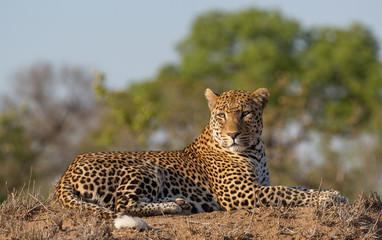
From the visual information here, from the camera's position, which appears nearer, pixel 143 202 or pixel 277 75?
pixel 143 202

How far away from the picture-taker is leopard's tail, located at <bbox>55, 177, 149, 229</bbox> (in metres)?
8.47

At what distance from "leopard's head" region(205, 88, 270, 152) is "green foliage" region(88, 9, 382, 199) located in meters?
26.3

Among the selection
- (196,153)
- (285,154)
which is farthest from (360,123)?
(196,153)

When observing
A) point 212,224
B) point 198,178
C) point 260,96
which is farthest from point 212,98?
point 212,224

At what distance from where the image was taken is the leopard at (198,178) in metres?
9.80

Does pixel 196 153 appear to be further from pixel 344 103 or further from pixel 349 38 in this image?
pixel 349 38

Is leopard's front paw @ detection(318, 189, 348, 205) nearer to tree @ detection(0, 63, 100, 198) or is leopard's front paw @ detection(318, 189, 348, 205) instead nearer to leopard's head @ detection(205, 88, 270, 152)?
leopard's head @ detection(205, 88, 270, 152)

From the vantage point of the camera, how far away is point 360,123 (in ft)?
179

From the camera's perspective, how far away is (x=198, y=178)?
35.3 ft

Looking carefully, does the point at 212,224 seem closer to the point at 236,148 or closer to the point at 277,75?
the point at 236,148

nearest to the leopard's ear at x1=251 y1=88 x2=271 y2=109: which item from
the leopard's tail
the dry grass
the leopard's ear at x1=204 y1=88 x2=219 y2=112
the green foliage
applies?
the leopard's ear at x1=204 y1=88 x2=219 y2=112

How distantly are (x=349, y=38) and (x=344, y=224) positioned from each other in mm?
56414

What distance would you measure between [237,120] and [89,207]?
8.98ft

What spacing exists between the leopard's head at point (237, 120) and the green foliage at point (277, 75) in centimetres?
2627
